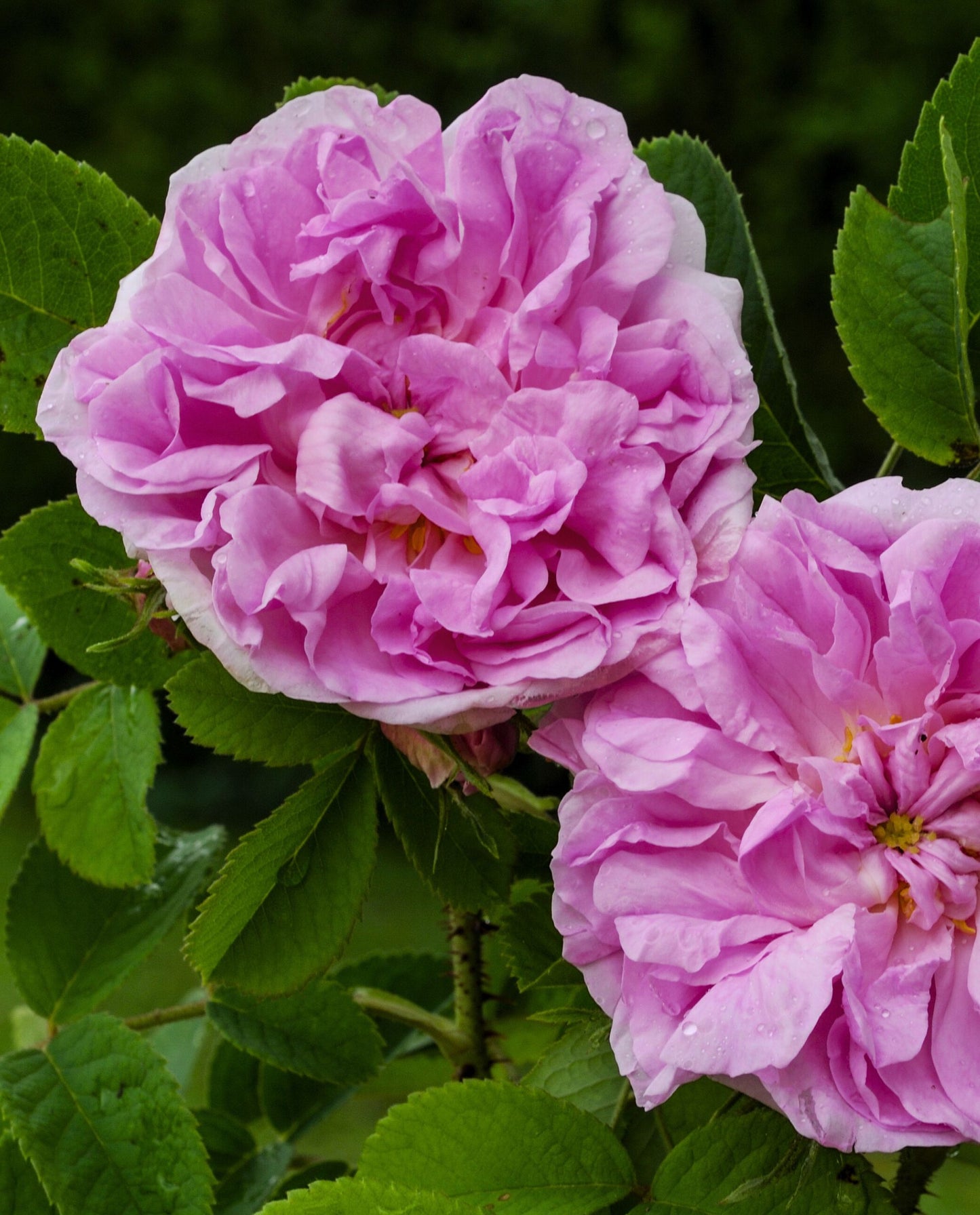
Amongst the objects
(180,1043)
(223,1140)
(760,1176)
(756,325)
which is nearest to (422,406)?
(756,325)

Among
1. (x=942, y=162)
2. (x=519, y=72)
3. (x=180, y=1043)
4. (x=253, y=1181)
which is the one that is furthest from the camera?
(x=519, y=72)

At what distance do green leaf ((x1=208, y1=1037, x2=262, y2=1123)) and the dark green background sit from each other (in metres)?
2.14

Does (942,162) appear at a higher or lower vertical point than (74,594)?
higher

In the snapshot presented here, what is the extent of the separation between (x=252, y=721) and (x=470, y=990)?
223 millimetres

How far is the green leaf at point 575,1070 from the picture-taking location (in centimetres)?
49

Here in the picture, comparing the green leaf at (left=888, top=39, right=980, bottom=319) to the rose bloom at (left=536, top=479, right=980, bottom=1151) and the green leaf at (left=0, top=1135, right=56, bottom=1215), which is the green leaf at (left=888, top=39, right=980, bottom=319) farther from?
the green leaf at (left=0, top=1135, right=56, bottom=1215)

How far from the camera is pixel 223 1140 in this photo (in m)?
0.73

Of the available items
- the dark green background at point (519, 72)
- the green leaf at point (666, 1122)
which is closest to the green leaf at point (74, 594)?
the green leaf at point (666, 1122)

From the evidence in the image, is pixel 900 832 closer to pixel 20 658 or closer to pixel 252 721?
pixel 252 721

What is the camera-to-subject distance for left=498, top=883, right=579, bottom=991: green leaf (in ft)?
1.65

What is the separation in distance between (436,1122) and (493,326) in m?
0.26

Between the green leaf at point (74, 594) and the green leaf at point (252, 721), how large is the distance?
0.11 m

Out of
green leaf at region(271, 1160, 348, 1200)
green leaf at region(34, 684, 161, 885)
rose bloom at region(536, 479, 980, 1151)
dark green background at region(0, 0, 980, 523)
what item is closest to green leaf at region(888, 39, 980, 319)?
rose bloom at region(536, 479, 980, 1151)

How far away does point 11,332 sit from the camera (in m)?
0.52
